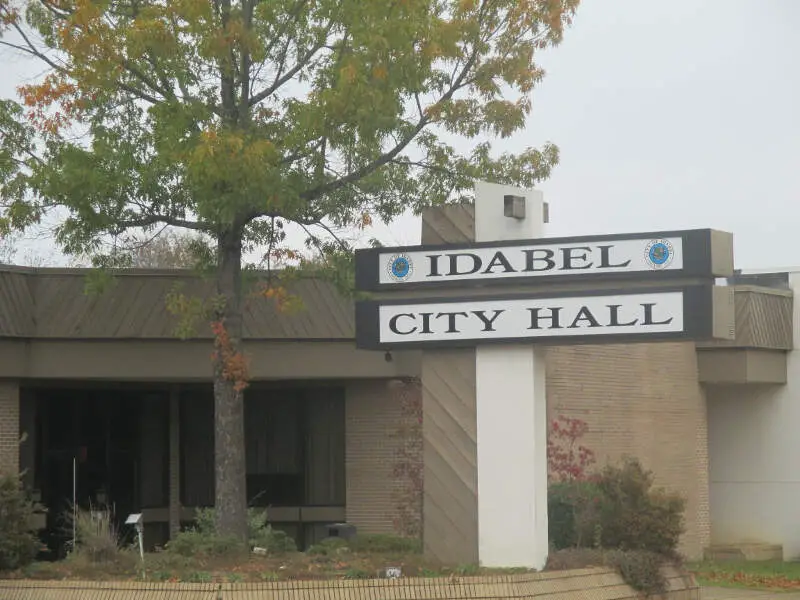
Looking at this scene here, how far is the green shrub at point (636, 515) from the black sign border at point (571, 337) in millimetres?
3121

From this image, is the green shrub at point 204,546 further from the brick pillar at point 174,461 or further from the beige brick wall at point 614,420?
the brick pillar at point 174,461

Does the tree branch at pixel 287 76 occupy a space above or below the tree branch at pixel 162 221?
above

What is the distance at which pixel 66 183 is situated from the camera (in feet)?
64.4

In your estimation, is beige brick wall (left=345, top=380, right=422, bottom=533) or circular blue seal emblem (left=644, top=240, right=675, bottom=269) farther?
beige brick wall (left=345, top=380, right=422, bottom=533)

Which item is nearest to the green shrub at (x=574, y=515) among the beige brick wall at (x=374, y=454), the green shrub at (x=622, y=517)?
the green shrub at (x=622, y=517)

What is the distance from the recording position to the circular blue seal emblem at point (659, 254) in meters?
17.7

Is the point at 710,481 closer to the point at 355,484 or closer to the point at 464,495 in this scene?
the point at 355,484

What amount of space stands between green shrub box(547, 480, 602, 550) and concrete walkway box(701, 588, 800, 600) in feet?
10.9

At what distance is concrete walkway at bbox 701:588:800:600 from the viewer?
77.3ft

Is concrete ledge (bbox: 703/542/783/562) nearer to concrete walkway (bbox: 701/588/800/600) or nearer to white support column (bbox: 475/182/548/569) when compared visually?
concrete walkway (bbox: 701/588/800/600)

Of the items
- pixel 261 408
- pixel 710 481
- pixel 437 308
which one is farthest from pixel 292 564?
pixel 710 481

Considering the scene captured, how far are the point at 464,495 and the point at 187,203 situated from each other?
6341 millimetres

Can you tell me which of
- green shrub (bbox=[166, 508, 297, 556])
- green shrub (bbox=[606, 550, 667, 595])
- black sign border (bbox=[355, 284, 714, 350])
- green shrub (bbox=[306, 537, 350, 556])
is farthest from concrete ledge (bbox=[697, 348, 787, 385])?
black sign border (bbox=[355, 284, 714, 350])

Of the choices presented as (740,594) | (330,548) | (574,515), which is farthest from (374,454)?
(330,548)
